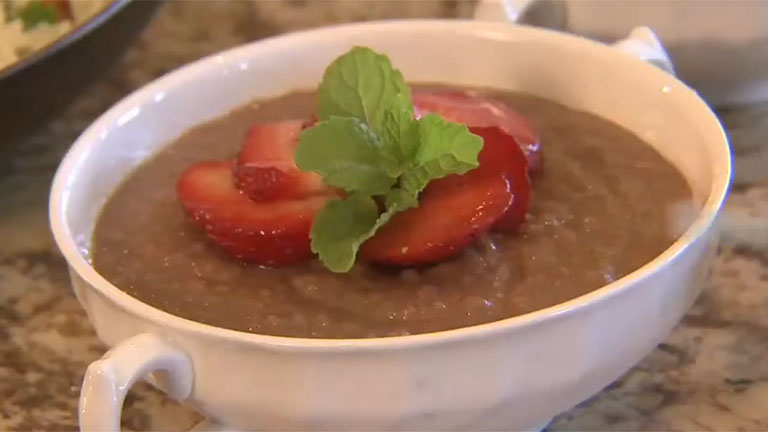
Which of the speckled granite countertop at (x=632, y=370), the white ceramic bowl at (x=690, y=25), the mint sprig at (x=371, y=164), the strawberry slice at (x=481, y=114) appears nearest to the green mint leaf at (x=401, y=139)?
the mint sprig at (x=371, y=164)

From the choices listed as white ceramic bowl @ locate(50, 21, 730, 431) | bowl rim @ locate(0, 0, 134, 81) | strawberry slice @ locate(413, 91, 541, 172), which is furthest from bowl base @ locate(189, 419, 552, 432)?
bowl rim @ locate(0, 0, 134, 81)

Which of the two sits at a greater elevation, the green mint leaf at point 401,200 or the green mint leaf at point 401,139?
the green mint leaf at point 401,139

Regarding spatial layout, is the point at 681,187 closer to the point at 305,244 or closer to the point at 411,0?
the point at 305,244

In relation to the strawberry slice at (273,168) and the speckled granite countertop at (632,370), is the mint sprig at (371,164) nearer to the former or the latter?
the strawberry slice at (273,168)

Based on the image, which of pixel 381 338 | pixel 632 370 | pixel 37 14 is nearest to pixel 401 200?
pixel 381 338

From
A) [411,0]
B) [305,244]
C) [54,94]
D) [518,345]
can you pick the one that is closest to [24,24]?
[54,94]

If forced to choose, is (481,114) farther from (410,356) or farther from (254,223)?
(410,356)
